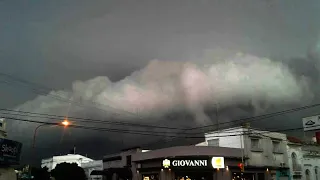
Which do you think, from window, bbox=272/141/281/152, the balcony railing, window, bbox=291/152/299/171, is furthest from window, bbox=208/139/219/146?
the balcony railing

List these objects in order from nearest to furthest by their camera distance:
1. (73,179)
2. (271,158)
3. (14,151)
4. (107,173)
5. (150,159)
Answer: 1. (14,151)
2. (150,159)
3. (271,158)
4. (107,173)
5. (73,179)

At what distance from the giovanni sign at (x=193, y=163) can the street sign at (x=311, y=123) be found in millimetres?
13435

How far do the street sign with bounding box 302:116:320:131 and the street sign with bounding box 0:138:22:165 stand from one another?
124ft

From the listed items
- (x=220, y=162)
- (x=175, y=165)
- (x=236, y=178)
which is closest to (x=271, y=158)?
(x=236, y=178)

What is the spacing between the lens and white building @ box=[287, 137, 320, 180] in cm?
5444

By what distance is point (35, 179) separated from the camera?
66.4m

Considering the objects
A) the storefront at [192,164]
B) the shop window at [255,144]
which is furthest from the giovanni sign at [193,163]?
the shop window at [255,144]

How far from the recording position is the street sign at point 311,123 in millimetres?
47250

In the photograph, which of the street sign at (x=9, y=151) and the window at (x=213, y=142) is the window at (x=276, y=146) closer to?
the window at (x=213, y=142)

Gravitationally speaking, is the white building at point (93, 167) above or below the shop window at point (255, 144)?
below

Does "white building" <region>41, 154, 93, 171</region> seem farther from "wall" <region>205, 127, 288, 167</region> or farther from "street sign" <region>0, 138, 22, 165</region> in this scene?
"street sign" <region>0, 138, 22, 165</region>

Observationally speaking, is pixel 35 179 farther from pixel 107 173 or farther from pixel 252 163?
pixel 252 163

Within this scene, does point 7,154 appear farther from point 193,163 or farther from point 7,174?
point 193,163

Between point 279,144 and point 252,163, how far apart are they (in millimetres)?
7517
